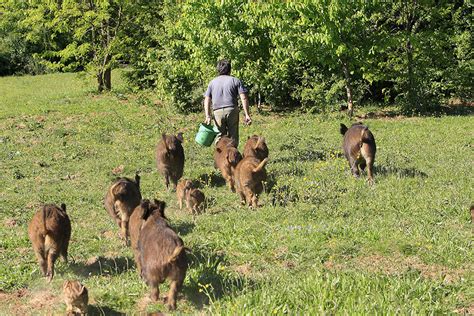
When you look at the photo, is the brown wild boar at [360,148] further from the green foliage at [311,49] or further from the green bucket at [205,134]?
the green foliage at [311,49]

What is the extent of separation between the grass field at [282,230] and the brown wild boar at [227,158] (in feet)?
1.08

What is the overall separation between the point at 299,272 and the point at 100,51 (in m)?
20.7

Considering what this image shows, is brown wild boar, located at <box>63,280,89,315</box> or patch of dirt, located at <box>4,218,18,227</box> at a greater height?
brown wild boar, located at <box>63,280,89,315</box>

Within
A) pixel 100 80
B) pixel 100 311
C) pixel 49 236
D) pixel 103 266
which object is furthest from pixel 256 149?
pixel 100 80

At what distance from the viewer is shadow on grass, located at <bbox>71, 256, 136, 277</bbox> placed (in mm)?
6517

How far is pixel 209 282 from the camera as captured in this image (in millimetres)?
5840

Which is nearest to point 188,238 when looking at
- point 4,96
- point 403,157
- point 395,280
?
point 395,280

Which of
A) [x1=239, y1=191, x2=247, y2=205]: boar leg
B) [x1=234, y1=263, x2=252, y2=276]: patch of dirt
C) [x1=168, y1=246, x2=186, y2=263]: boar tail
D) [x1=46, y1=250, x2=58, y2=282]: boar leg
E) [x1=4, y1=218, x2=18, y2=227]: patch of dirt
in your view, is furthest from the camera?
[x1=239, y1=191, x2=247, y2=205]: boar leg

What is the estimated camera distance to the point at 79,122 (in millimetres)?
18672

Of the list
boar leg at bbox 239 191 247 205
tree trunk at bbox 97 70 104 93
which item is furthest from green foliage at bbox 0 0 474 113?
boar leg at bbox 239 191 247 205

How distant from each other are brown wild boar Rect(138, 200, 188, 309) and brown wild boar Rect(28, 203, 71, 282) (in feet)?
3.75

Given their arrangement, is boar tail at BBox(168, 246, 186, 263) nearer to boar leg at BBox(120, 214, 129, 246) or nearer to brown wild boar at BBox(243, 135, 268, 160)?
boar leg at BBox(120, 214, 129, 246)

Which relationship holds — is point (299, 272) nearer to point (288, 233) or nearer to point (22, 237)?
point (288, 233)

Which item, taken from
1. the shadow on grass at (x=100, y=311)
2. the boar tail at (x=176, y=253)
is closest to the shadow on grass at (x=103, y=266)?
the shadow on grass at (x=100, y=311)
